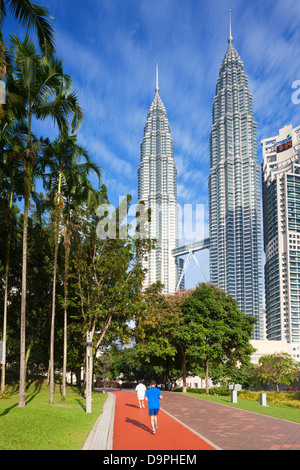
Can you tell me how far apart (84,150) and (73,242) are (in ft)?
24.7

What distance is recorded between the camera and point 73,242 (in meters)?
30.9

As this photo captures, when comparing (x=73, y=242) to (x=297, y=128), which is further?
(x=297, y=128)

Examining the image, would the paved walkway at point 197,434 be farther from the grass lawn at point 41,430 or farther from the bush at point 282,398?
the bush at point 282,398

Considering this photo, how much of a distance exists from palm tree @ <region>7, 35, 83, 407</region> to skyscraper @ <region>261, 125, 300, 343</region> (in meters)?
159

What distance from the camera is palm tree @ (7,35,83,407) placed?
1894 cm

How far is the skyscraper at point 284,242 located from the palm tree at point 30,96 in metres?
159

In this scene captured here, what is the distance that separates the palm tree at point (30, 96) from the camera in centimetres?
1894

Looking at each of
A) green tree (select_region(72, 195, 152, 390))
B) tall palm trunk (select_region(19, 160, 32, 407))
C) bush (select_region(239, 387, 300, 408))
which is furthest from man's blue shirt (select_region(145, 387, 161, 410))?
bush (select_region(239, 387, 300, 408))

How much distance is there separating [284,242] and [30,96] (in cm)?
16551

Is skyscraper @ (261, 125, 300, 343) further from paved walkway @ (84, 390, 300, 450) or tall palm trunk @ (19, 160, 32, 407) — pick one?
tall palm trunk @ (19, 160, 32, 407)

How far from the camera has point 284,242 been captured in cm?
17425

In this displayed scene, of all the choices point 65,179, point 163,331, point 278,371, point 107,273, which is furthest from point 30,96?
point 278,371
